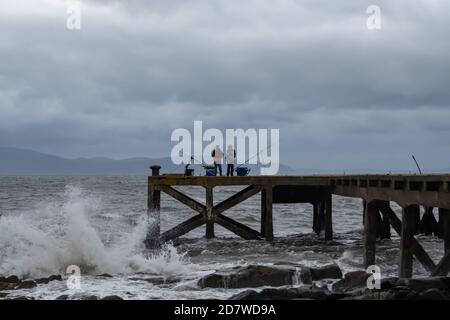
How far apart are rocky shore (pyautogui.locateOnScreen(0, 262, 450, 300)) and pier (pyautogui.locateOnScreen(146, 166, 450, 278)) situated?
1830 mm

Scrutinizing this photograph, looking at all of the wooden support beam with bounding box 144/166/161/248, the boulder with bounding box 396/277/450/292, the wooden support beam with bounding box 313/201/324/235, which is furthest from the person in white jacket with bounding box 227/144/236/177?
the boulder with bounding box 396/277/450/292

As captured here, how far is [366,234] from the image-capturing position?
1773 cm

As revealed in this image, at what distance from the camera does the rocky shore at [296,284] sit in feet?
37.9

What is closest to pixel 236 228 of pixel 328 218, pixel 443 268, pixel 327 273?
pixel 328 218

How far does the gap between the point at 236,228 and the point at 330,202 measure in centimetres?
385

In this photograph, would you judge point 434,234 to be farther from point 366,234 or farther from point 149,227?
point 149,227

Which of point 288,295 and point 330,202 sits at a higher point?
point 330,202

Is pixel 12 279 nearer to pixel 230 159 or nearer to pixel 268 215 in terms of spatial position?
pixel 268 215

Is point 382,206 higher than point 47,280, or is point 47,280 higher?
Result: point 382,206

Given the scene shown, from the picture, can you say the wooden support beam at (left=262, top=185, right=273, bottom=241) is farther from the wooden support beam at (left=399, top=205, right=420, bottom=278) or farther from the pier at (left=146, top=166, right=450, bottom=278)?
the wooden support beam at (left=399, top=205, right=420, bottom=278)

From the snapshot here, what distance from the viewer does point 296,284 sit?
14266mm

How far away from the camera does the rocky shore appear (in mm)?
11539
